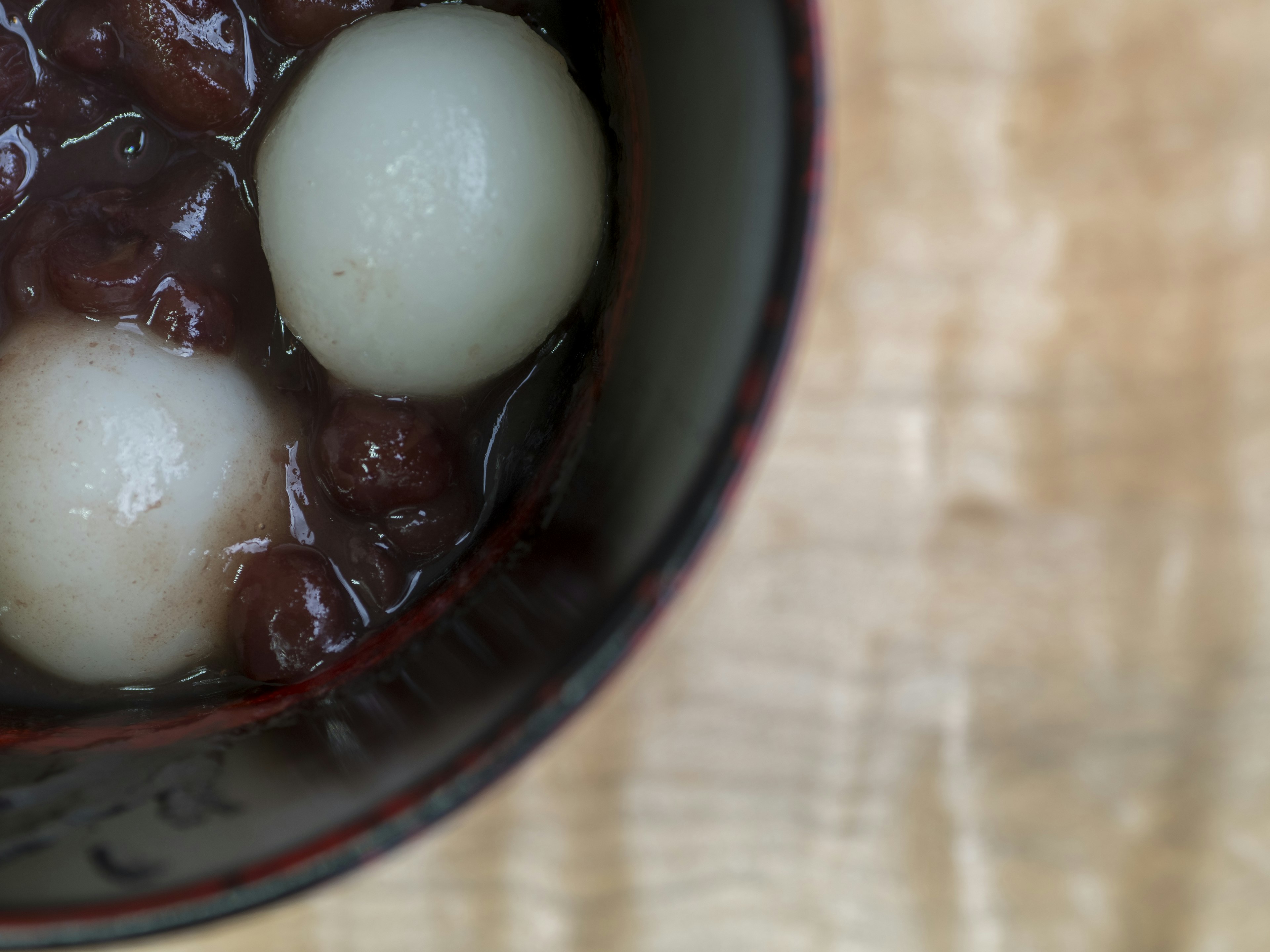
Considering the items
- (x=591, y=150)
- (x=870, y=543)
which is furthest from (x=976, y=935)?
(x=591, y=150)

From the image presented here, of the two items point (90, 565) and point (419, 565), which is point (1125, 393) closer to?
point (419, 565)

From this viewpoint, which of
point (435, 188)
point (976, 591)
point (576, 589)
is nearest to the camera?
point (576, 589)

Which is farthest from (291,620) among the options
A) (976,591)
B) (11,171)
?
(976,591)

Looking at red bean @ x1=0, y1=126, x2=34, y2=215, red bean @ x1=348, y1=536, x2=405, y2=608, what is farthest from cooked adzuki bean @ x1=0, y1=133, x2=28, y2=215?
red bean @ x1=348, y1=536, x2=405, y2=608

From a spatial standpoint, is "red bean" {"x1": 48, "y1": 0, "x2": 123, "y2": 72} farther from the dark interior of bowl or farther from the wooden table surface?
the wooden table surface

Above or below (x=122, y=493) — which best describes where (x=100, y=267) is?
above

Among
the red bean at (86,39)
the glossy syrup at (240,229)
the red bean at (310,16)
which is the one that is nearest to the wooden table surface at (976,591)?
the glossy syrup at (240,229)

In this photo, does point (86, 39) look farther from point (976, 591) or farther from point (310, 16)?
point (976, 591)

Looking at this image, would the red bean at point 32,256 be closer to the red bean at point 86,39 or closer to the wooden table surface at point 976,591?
the red bean at point 86,39
